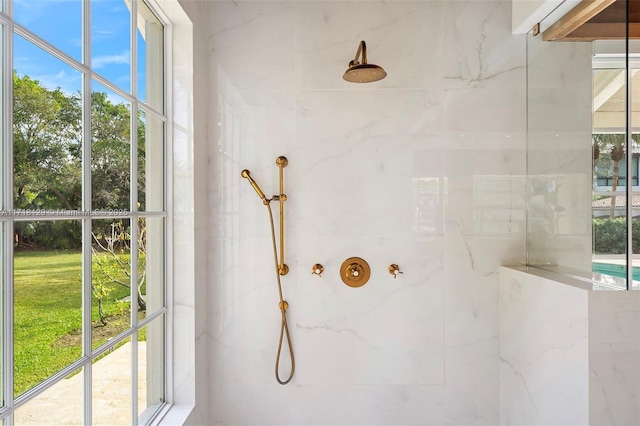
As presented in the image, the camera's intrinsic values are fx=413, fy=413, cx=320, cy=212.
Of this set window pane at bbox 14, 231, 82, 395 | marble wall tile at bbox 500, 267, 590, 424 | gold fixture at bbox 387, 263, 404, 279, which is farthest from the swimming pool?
window pane at bbox 14, 231, 82, 395

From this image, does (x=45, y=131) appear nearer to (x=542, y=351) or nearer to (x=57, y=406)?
(x=57, y=406)

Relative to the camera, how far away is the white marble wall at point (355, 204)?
6.98 feet

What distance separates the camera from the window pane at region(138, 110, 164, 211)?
1675mm

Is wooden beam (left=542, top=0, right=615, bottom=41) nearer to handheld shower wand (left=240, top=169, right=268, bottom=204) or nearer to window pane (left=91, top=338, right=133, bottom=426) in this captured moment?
handheld shower wand (left=240, top=169, right=268, bottom=204)

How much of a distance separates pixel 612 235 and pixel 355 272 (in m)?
1.09

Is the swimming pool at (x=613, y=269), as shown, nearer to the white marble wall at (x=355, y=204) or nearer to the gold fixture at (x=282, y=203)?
the white marble wall at (x=355, y=204)

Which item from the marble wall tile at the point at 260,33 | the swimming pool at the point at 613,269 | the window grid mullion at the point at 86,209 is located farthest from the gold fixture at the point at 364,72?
the swimming pool at the point at 613,269

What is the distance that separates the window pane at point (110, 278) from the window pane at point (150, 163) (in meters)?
0.21

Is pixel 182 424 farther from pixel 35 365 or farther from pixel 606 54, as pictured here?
pixel 606 54

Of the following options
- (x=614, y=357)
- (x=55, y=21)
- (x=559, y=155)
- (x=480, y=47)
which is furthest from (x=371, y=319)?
(x=55, y=21)

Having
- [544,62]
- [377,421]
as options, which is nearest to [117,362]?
[377,421]

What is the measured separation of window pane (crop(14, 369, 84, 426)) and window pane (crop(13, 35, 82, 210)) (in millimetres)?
473

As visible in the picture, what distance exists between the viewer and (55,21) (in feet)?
3.59

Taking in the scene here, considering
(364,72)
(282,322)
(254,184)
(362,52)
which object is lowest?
(282,322)
